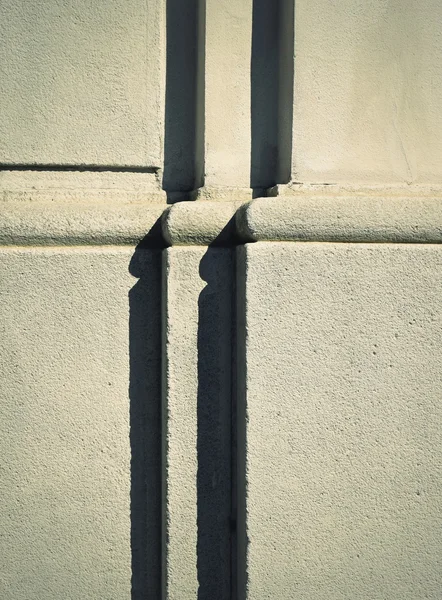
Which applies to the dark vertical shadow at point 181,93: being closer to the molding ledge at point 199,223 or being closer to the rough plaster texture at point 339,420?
the molding ledge at point 199,223

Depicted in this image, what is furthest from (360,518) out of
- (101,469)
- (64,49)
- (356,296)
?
(64,49)

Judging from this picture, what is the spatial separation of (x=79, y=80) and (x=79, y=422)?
4.17ft

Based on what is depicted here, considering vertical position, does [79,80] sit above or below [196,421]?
above

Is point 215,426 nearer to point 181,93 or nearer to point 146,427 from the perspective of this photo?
point 146,427

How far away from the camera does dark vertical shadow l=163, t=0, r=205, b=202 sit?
7.73 ft

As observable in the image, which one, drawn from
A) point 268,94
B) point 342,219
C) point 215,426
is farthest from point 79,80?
point 215,426

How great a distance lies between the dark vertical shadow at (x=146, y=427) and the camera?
2.25 metres

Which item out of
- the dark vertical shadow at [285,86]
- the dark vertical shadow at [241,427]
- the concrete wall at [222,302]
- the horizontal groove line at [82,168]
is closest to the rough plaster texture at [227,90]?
the concrete wall at [222,302]

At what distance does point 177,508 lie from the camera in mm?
2164

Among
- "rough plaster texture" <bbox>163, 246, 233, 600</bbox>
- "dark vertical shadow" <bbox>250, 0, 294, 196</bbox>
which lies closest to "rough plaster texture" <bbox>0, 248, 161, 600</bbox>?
"rough plaster texture" <bbox>163, 246, 233, 600</bbox>

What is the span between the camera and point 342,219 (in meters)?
2.09

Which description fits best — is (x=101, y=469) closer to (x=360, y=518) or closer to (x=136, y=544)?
(x=136, y=544)

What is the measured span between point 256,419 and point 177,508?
0.45 metres

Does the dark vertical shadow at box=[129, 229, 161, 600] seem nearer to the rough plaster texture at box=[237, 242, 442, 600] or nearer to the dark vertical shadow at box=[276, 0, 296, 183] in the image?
the rough plaster texture at box=[237, 242, 442, 600]
